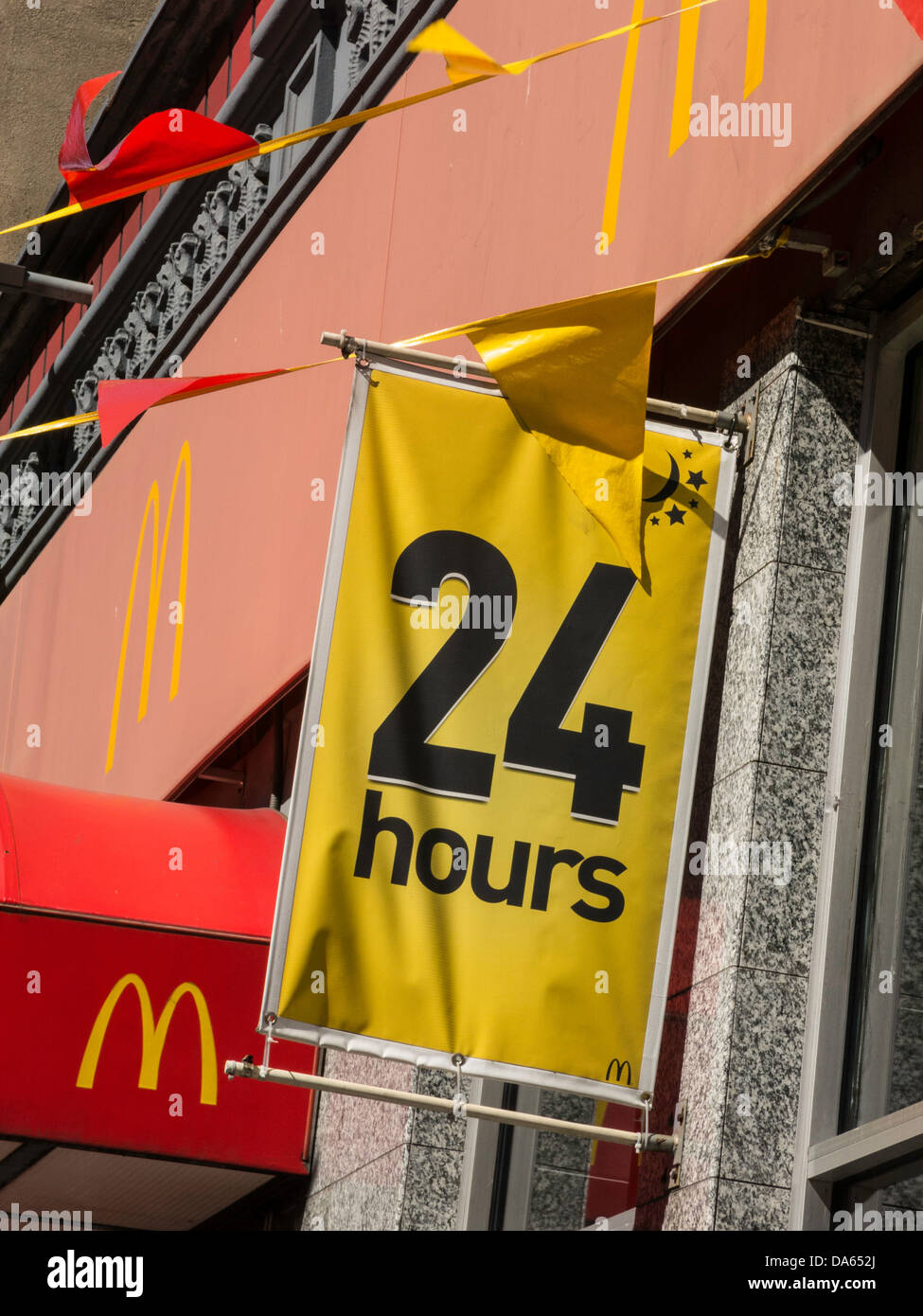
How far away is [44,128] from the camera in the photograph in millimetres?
18391

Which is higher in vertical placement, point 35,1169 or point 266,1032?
point 266,1032

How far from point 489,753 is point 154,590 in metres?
5.93

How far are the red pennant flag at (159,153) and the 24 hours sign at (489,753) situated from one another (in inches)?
31.3

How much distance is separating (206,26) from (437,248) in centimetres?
518

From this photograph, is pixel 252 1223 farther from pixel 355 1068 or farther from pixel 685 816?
pixel 685 816

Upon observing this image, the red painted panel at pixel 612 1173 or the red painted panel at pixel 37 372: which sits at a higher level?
the red painted panel at pixel 37 372

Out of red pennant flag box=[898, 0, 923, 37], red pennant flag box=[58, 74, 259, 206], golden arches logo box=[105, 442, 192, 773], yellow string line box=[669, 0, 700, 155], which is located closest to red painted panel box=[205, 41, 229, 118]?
golden arches logo box=[105, 442, 192, 773]

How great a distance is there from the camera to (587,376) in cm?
468

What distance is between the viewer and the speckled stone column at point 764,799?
4351 mm

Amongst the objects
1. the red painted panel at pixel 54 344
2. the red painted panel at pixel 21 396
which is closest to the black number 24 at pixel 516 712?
the red painted panel at pixel 54 344

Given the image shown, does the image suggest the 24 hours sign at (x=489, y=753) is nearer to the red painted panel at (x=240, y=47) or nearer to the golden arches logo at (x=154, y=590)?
the golden arches logo at (x=154, y=590)

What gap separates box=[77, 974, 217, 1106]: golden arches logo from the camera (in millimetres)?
6344

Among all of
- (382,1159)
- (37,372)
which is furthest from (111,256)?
(382,1159)

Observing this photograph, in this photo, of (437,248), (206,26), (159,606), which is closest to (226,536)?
(159,606)
